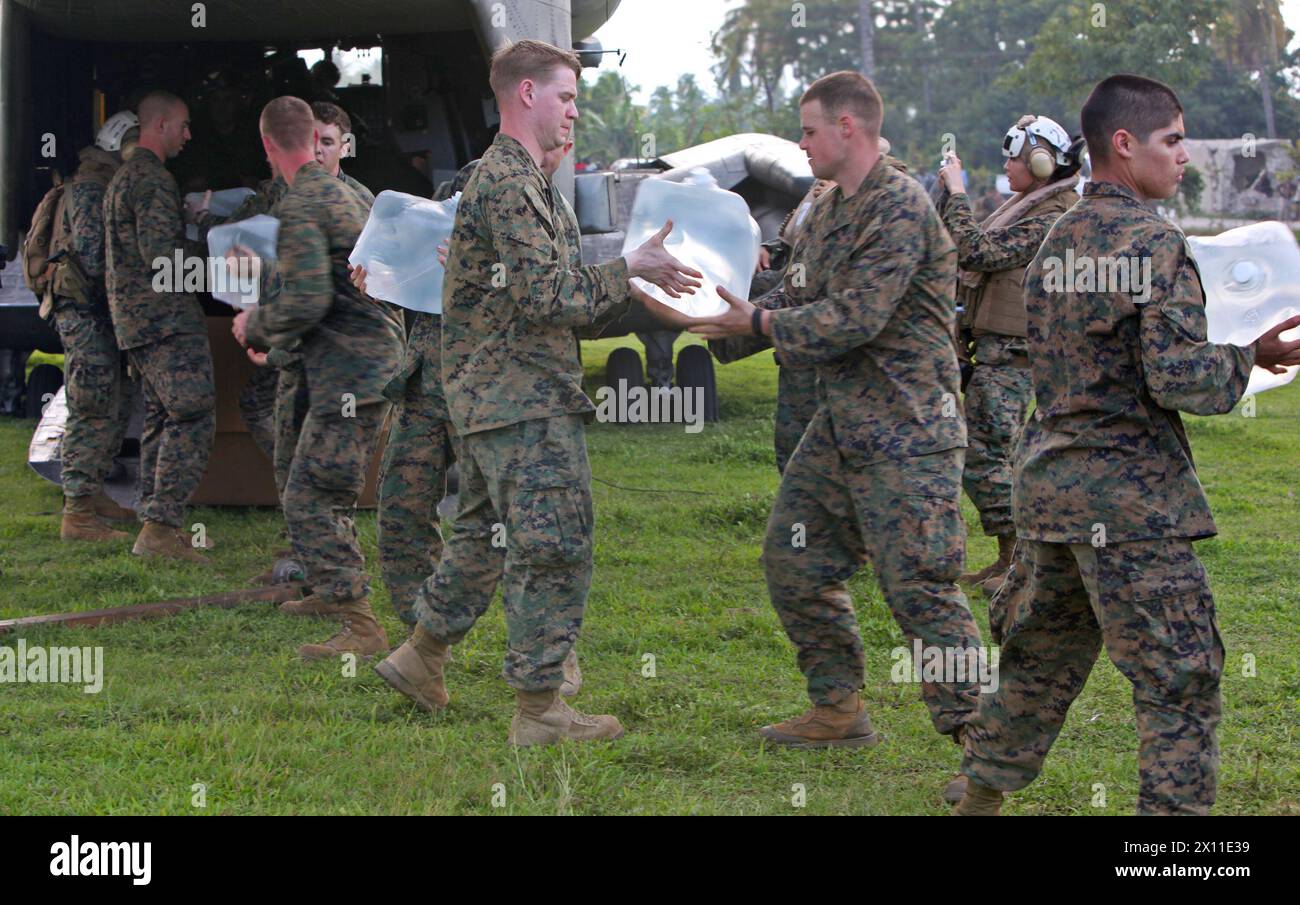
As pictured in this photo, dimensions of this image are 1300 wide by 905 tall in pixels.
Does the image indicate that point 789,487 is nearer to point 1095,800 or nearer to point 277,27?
point 1095,800

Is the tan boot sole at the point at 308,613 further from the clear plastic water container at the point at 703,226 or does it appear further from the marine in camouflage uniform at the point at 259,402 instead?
the clear plastic water container at the point at 703,226

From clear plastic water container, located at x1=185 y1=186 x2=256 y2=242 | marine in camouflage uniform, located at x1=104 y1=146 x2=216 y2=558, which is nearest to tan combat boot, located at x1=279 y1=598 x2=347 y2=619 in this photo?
marine in camouflage uniform, located at x1=104 y1=146 x2=216 y2=558

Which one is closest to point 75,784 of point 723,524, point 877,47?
point 723,524

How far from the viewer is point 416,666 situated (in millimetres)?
5305

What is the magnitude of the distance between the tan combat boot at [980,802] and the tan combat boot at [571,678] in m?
1.79

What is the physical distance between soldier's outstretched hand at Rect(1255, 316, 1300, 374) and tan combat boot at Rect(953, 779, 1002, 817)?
1.38 metres

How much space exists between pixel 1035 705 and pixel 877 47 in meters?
64.2

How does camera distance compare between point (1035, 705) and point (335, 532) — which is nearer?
point (1035, 705)

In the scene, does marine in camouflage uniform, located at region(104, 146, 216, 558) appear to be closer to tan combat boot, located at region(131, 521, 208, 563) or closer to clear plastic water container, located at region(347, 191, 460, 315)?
tan combat boot, located at region(131, 521, 208, 563)

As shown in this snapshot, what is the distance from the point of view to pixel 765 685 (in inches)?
227

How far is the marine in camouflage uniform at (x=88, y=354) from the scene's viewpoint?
847 centimetres

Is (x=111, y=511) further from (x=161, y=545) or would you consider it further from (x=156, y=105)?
(x=156, y=105)

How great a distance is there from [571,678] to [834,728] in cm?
113

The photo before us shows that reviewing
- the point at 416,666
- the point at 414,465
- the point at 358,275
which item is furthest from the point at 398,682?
the point at 358,275
